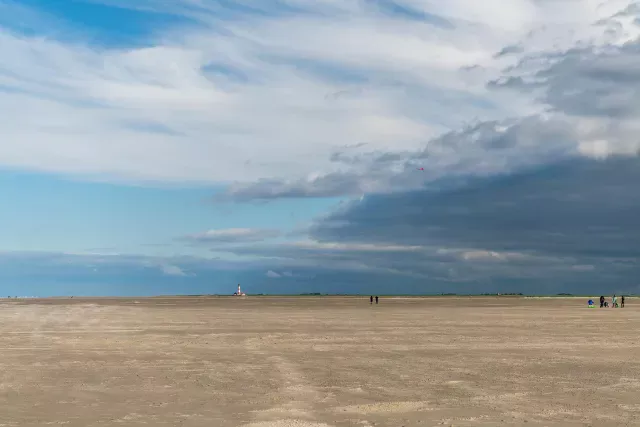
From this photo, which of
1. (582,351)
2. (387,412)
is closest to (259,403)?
(387,412)

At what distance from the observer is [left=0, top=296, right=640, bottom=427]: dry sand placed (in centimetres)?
1514

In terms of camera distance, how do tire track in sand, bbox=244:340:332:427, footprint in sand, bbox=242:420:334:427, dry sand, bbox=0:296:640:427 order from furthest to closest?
1. dry sand, bbox=0:296:640:427
2. tire track in sand, bbox=244:340:332:427
3. footprint in sand, bbox=242:420:334:427

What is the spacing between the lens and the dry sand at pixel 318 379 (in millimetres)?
15141

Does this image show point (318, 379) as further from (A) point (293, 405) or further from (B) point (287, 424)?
(B) point (287, 424)

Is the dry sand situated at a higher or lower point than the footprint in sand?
higher

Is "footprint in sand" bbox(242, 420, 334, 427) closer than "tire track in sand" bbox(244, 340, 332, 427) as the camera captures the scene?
Yes

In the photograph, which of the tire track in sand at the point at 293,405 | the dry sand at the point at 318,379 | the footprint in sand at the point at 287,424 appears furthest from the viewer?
the dry sand at the point at 318,379

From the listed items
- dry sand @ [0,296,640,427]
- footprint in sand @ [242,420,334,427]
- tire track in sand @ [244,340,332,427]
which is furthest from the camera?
dry sand @ [0,296,640,427]

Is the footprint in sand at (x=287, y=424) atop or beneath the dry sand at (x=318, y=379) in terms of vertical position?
beneath

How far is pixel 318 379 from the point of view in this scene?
20.5m

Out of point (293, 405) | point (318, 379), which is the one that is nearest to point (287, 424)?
point (293, 405)

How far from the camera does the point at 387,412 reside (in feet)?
51.1

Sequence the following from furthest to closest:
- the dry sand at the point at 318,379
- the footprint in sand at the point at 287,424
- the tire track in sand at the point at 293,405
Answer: the dry sand at the point at 318,379
the tire track in sand at the point at 293,405
the footprint in sand at the point at 287,424

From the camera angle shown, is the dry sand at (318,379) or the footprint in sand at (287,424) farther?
the dry sand at (318,379)
